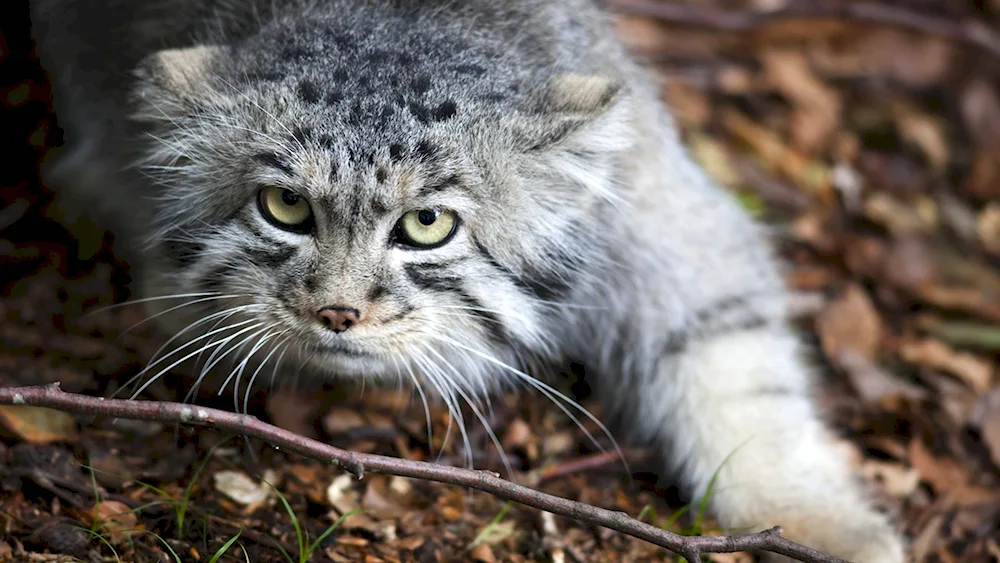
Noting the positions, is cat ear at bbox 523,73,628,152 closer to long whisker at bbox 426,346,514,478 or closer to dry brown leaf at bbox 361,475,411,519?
long whisker at bbox 426,346,514,478

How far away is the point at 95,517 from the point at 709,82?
4.09 metres

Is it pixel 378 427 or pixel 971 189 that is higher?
pixel 971 189

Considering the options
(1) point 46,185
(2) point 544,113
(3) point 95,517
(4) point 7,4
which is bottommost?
(3) point 95,517

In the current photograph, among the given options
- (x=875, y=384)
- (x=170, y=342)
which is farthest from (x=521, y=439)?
(x=875, y=384)

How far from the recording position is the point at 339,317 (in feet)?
9.69

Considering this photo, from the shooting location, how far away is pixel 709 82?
5.80 meters

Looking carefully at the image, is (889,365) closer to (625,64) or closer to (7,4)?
(625,64)

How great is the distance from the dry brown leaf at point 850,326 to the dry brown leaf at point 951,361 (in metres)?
0.15

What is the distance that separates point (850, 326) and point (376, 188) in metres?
2.65

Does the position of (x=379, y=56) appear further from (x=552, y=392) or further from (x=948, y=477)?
(x=948, y=477)

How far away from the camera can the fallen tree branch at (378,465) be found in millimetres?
2674

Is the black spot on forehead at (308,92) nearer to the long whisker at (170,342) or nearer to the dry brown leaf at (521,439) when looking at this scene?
the long whisker at (170,342)

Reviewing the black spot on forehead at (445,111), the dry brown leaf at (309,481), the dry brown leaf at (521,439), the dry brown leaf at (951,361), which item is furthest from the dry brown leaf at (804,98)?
the dry brown leaf at (309,481)

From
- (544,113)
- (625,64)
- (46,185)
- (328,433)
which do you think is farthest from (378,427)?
(46,185)
